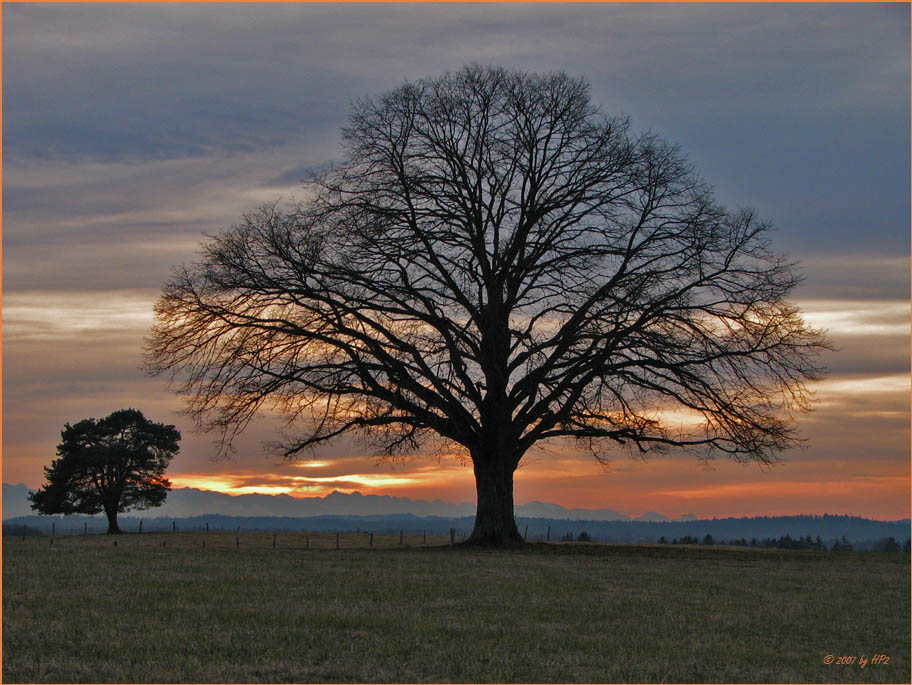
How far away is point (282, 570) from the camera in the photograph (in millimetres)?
26641

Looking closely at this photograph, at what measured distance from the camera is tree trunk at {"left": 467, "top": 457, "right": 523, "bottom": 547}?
3894cm

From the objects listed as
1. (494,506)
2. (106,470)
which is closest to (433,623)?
(494,506)

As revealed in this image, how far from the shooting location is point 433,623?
17359 millimetres

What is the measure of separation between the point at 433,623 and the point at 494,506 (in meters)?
21.9

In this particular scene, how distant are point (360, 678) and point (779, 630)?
8.72 m

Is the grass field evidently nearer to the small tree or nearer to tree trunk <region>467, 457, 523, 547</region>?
tree trunk <region>467, 457, 523, 547</region>

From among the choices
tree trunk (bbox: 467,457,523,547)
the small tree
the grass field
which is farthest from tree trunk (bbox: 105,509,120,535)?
Result: the grass field

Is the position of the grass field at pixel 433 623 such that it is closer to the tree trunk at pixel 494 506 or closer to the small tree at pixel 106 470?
the tree trunk at pixel 494 506

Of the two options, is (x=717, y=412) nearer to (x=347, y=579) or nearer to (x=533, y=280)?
(x=533, y=280)

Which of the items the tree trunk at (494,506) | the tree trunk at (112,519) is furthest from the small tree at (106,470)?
the tree trunk at (494,506)

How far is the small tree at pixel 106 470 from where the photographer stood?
7931cm

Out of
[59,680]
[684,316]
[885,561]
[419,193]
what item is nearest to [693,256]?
[684,316]

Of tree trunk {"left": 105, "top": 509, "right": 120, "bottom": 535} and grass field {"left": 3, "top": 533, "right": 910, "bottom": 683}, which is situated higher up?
tree trunk {"left": 105, "top": 509, "right": 120, "bottom": 535}

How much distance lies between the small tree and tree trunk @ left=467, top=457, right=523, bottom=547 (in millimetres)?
48245
